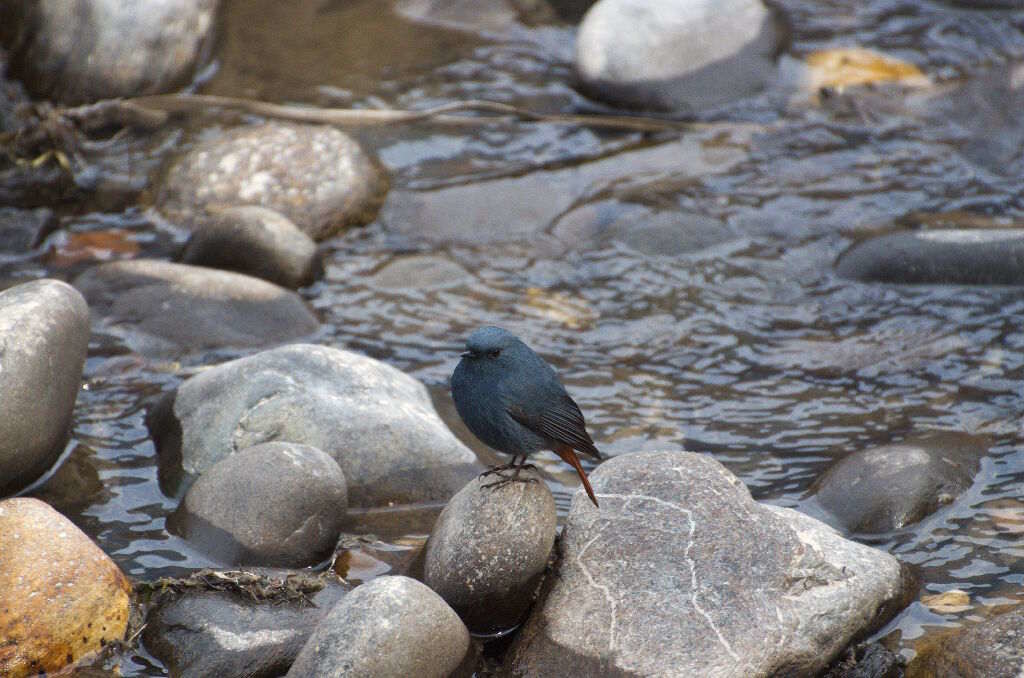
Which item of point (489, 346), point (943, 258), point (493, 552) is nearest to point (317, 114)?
point (943, 258)

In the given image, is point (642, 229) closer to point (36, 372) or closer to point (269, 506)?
point (269, 506)

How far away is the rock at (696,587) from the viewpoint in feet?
14.6

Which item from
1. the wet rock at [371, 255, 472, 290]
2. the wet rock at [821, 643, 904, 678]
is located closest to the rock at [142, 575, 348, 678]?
the wet rock at [821, 643, 904, 678]

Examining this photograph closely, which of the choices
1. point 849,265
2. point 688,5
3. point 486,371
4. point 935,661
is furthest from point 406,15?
point 935,661

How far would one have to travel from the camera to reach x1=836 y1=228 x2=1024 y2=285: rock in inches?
295

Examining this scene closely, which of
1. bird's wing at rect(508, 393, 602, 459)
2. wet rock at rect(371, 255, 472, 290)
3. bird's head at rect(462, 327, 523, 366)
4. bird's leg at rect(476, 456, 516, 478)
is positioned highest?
bird's head at rect(462, 327, 523, 366)

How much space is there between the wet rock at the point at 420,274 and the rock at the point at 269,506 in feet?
8.65

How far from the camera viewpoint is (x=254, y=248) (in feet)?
24.8

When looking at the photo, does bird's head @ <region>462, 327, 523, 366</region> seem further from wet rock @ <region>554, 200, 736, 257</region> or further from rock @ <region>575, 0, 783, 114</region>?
rock @ <region>575, 0, 783, 114</region>

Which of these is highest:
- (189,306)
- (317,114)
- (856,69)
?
(856,69)

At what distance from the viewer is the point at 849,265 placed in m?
7.80

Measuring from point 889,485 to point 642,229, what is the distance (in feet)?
10.3

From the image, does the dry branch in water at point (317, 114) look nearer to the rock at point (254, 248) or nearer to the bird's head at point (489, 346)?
the rock at point (254, 248)

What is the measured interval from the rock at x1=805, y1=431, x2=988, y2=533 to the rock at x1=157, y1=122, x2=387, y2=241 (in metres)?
3.95
